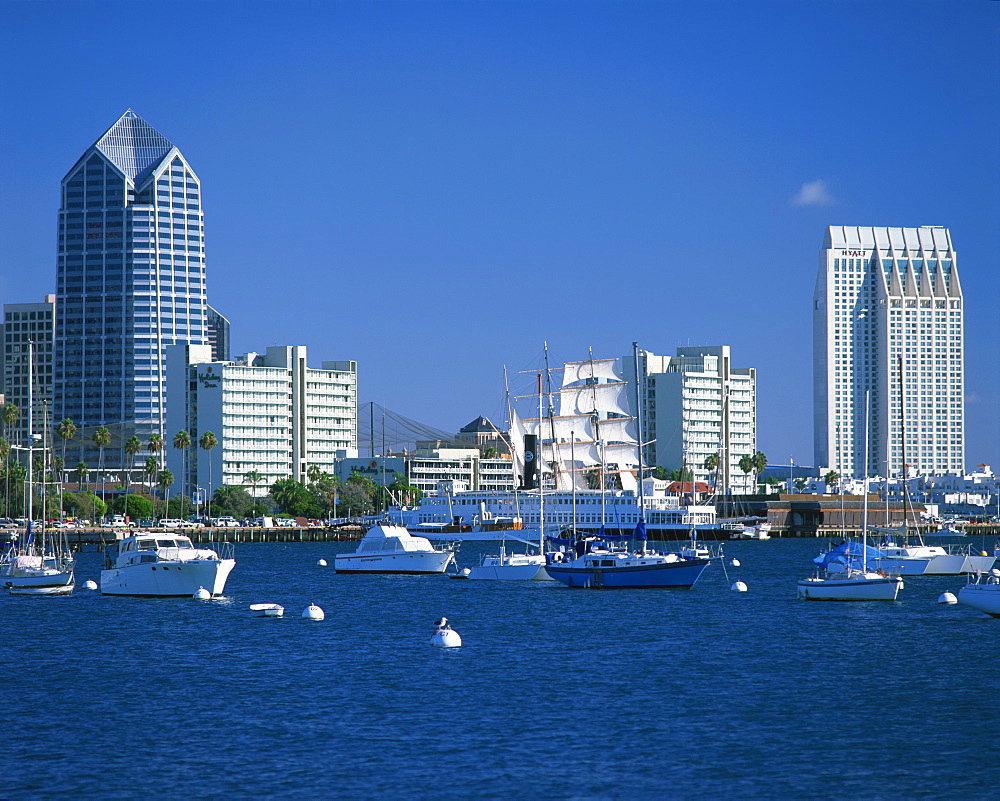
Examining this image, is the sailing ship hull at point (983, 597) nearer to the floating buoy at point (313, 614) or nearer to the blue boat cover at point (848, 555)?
the blue boat cover at point (848, 555)

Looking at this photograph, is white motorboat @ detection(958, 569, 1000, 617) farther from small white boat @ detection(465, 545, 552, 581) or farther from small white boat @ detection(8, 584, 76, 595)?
small white boat @ detection(8, 584, 76, 595)

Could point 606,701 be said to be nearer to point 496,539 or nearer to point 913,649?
point 913,649

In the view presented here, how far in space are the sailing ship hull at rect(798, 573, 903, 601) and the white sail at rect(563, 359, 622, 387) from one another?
2742 inches

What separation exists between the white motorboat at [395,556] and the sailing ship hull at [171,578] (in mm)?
26885

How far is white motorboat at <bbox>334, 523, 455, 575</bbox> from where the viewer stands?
96875mm

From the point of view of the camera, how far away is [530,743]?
109ft

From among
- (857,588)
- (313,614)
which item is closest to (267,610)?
(313,614)

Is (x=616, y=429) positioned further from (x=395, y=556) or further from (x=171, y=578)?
(x=171, y=578)

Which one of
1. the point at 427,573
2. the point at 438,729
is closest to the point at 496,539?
the point at 427,573

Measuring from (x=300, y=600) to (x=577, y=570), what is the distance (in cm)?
1531

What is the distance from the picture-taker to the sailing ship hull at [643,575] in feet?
246

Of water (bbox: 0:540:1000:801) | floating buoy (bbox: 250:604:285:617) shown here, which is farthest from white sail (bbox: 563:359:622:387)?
floating buoy (bbox: 250:604:285:617)

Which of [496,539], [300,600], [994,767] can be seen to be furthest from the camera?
[496,539]

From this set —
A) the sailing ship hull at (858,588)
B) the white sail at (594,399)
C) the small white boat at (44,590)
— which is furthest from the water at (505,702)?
the white sail at (594,399)
